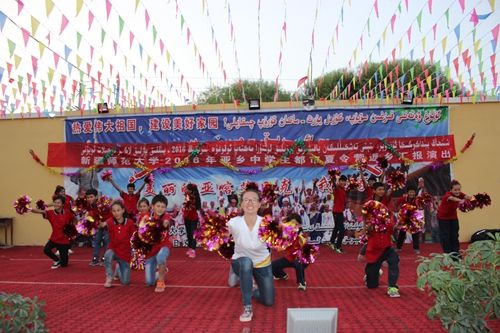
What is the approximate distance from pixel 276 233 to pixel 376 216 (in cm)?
156

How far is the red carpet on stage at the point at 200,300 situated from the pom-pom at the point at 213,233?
2.30ft

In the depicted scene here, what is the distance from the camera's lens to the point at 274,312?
5098mm

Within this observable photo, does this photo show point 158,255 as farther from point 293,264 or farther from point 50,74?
point 50,74

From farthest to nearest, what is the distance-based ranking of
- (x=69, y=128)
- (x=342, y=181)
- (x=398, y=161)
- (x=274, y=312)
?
(x=69, y=128), (x=398, y=161), (x=342, y=181), (x=274, y=312)

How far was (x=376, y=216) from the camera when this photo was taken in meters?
5.99

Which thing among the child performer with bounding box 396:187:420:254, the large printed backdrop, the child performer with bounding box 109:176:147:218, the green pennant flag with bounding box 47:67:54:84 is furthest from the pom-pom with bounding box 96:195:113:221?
the child performer with bounding box 396:187:420:254

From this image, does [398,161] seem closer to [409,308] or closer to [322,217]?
[322,217]

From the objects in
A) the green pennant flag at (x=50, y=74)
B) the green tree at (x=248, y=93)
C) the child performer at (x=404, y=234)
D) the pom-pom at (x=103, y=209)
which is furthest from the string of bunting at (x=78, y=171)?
the green tree at (x=248, y=93)

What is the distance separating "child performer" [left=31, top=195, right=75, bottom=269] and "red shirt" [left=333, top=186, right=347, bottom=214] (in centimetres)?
491

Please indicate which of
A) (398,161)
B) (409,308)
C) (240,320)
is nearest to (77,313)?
(240,320)

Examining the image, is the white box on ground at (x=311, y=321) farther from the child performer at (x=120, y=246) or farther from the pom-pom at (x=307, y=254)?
the child performer at (x=120, y=246)

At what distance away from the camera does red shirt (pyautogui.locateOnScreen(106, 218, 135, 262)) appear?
268 inches

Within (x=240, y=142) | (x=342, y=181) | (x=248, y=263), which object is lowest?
(x=248, y=263)

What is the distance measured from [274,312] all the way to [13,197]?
345 inches
